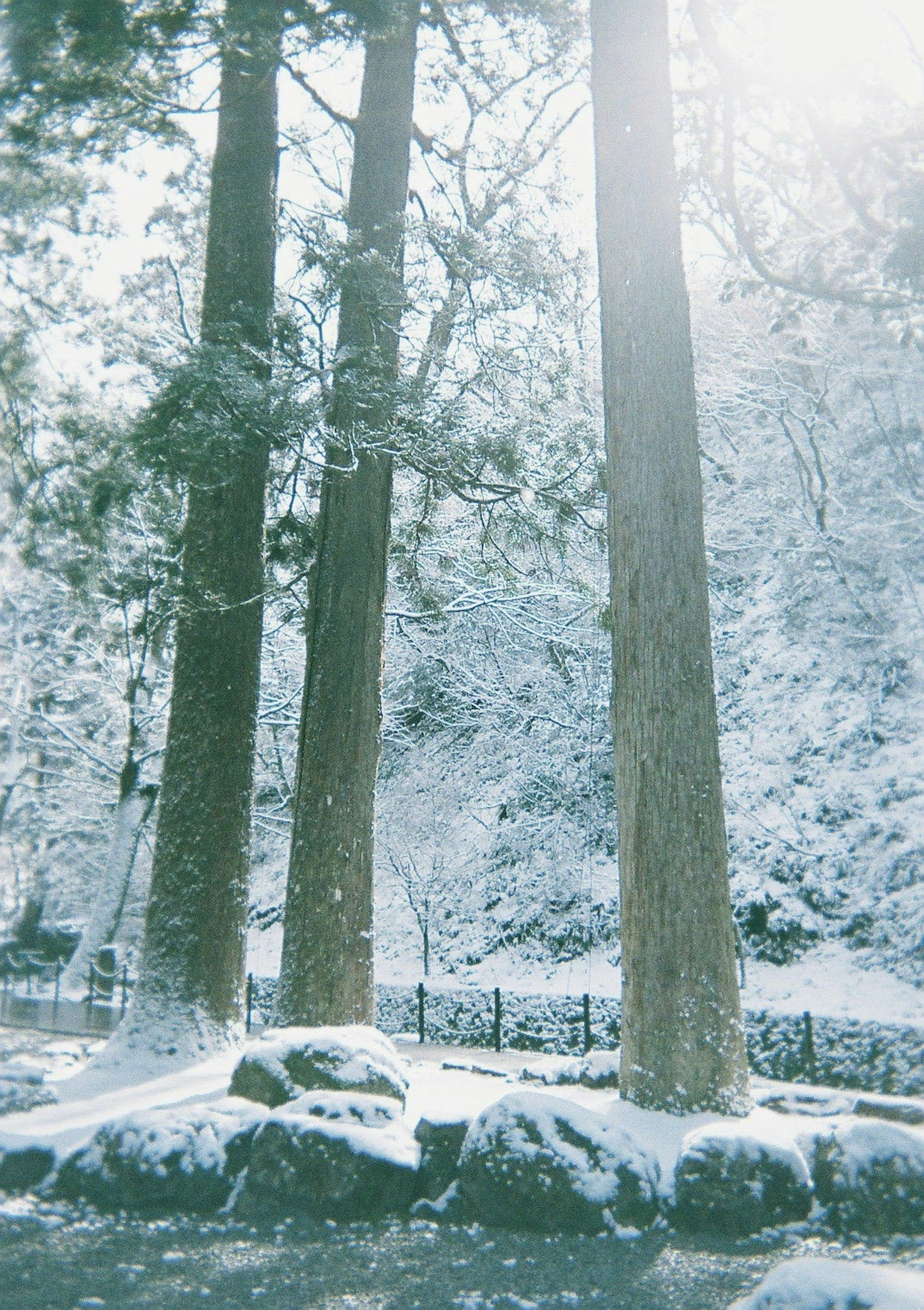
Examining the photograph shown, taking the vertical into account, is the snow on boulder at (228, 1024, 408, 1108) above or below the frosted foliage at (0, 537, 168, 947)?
below

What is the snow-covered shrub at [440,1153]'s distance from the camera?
4.50 m

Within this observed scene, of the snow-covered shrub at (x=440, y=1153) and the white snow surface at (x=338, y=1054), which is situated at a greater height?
the white snow surface at (x=338, y=1054)

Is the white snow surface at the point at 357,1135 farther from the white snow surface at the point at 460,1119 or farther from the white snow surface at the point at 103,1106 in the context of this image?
the white snow surface at the point at 103,1106

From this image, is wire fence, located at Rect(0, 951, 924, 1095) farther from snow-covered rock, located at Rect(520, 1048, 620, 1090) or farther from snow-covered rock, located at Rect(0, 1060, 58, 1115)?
snow-covered rock, located at Rect(520, 1048, 620, 1090)

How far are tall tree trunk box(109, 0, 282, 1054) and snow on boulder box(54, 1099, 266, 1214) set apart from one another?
2416mm

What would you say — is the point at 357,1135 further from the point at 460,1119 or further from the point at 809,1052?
the point at 809,1052

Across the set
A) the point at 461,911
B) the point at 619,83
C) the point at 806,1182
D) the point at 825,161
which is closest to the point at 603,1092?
the point at 806,1182

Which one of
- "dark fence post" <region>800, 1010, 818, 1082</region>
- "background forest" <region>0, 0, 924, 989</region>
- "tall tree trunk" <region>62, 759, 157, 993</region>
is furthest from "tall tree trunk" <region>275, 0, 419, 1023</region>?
"tall tree trunk" <region>62, 759, 157, 993</region>

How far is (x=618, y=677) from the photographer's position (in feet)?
18.0

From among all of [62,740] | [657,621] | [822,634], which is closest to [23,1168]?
[657,621]

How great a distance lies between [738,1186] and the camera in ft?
13.7

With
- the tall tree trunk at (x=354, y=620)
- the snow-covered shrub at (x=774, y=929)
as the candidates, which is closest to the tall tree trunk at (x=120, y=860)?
the snow-covered shrub at (x=774, y=929)

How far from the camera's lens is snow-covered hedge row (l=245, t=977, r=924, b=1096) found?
10.6 meters

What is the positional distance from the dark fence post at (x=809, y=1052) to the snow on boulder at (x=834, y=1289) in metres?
7.81
